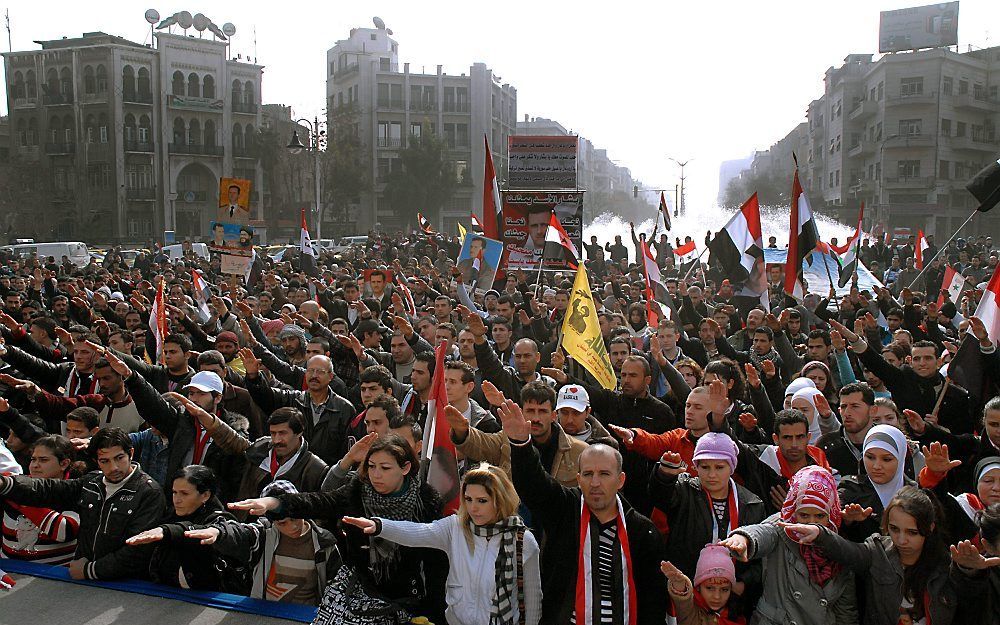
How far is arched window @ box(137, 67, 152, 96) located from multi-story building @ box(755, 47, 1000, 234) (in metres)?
47.8

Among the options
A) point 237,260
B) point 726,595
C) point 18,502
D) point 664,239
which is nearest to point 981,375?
point 726,595

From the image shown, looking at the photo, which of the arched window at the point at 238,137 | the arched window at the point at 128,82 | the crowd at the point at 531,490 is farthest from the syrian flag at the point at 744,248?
the arched window at the point at 238,137

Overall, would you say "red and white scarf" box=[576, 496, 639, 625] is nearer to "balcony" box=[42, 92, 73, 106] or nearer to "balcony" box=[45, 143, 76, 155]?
"balcony" box=[45, 143, 76, 155]

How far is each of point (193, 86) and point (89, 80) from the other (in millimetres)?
6561

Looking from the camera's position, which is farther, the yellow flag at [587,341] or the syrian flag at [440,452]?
the yellow flag at [587,341]

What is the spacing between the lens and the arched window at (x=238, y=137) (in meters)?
61.4

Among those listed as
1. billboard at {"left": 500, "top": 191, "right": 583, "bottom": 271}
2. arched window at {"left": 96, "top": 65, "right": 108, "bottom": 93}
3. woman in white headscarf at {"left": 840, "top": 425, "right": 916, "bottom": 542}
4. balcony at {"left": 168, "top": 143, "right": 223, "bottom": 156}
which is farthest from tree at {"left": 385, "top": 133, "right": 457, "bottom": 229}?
woman in white headscarf at {"left": 840, "top": 425, "right": 916, "bottom": 542}

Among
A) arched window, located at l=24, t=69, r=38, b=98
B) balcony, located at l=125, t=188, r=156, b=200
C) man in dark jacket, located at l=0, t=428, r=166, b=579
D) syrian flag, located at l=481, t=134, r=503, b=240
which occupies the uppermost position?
arched window, located at l=24, t=69, r=38, b=98

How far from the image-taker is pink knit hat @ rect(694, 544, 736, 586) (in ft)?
12.2

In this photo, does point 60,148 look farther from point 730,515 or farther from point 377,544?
point 730,515

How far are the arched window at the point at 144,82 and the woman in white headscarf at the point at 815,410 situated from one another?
5935 centimetres

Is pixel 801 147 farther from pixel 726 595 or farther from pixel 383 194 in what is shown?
pixel 726 595

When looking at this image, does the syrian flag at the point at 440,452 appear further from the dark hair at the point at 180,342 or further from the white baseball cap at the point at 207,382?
the dark hair at the point at 180,342

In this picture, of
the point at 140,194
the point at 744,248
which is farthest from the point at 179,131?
the point at 744,248
